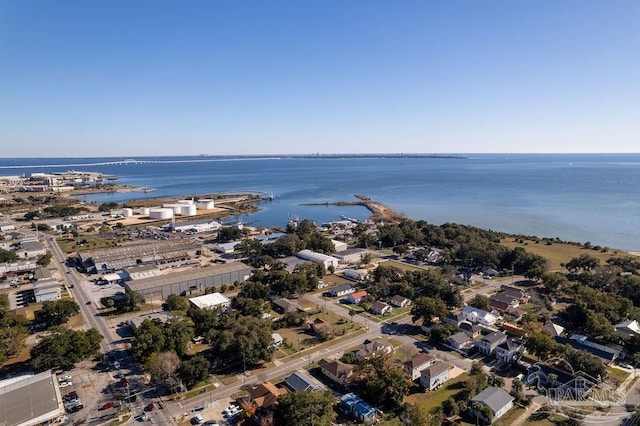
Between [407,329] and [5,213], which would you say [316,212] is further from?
[5,213]

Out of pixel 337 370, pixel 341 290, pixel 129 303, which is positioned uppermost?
pixel 129 303

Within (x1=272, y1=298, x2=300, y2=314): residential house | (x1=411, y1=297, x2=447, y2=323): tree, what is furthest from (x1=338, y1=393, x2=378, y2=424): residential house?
(x1=272, y1=298, x2=300, y2=314): residential house

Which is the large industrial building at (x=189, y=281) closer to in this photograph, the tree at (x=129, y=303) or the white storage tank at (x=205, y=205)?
the tree at (x=129, y=303)

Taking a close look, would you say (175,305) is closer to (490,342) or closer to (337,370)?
(337,370)

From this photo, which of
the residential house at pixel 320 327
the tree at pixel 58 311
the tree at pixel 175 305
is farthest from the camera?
the tree at pixel 175 305

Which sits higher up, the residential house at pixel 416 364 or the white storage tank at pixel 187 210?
the white storage tank at pixel 187 210

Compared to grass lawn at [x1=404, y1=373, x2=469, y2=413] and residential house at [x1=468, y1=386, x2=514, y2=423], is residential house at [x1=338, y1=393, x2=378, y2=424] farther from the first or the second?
residential house at [x1=468, y1=386, x2=514, y2=423]

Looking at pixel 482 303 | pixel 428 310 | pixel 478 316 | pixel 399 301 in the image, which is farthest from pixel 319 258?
pixel 478 316

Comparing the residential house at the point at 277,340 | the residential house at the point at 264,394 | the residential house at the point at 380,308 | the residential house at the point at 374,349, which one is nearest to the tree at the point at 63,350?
the residential house at the point at 264,394
